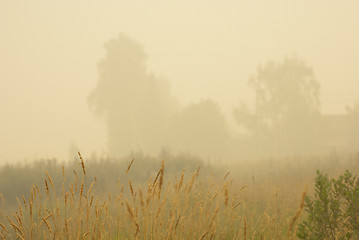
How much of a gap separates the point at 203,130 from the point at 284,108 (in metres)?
8.82

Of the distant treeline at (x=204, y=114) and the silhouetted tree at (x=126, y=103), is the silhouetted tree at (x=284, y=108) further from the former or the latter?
the silhouetted tree at (x=126, y=103)

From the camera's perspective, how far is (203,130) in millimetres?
28766

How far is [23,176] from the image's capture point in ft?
30.1

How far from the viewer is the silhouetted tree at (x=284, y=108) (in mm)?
30188

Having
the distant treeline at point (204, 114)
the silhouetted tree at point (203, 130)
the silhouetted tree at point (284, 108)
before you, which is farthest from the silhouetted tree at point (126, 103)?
the silhouetted tree at point (284, 108)

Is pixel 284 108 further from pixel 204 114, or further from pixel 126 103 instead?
pixel 126 103

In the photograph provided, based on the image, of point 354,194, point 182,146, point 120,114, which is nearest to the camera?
point 354,194

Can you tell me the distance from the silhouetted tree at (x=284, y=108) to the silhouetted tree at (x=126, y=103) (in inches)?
324

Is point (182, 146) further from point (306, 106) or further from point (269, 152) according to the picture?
point (306, 106)

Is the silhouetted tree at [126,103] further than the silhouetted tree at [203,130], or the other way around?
the silhouetted tree at [126,103]

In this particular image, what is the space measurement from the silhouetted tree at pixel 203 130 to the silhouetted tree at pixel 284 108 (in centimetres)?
283

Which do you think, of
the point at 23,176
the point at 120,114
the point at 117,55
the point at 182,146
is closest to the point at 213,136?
the point at 182,146

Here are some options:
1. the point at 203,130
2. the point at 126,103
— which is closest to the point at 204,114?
the point at 203,130

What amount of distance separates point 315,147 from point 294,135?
9.10 feet
